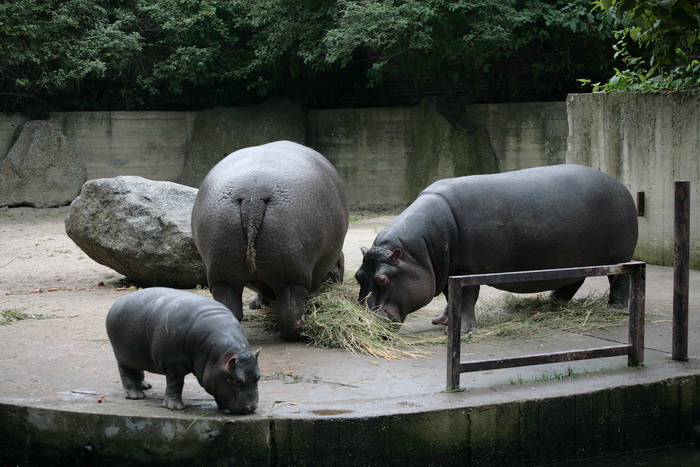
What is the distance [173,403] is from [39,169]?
13.7 m

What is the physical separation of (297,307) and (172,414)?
169cm

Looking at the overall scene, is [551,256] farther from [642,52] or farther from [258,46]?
[258,46]

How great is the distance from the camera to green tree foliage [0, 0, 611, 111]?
Answer: 1552cm

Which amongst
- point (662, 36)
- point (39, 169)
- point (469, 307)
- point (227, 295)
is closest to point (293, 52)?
point (39, 169)

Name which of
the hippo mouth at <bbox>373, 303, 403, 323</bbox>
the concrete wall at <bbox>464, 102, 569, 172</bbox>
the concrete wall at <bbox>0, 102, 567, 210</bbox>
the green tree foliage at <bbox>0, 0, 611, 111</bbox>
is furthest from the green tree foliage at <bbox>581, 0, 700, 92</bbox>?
the concrete wall at <bbox>0, 102, 567, 210</bbox>

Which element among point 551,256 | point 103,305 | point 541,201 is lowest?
A: point 103,305

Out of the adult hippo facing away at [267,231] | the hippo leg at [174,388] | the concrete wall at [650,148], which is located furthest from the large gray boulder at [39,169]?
the hippo leg at [174,388]

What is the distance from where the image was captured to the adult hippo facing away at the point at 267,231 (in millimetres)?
5426

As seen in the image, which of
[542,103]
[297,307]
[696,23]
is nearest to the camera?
[297,307]

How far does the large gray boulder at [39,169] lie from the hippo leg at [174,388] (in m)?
13.5

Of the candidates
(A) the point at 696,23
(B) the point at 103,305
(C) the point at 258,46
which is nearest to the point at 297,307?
(B) the point at 103,305

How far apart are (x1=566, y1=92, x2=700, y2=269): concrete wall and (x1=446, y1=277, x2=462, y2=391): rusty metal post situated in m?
5.71

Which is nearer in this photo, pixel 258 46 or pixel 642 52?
pixel 642 52

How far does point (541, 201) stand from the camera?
648 centimetres
